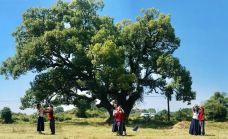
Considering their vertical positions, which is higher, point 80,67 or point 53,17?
point 53,17

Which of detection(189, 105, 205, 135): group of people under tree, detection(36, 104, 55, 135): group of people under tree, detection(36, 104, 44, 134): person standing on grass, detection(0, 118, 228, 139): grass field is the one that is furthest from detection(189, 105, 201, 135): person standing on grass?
detection(36, 104, 44, 134): person standing on grass

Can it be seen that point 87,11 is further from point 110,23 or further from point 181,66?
point 181,66

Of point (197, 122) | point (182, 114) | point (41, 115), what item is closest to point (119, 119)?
point (41, 115)

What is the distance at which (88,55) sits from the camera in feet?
179

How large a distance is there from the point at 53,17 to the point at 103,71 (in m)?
9.29

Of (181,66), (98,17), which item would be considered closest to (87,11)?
(98,17)

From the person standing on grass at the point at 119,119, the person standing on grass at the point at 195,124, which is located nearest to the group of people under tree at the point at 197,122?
the person standing on grass at the point at 195,124

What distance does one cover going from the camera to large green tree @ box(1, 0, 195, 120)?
181 feet

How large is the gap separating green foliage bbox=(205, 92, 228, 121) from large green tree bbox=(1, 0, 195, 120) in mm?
9906

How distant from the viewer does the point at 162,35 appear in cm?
5816

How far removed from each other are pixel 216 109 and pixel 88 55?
67.3 feet

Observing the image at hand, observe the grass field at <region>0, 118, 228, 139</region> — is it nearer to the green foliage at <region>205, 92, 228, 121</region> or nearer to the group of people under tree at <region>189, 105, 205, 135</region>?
the group of people under tree at <region>189, 105, 205, 135</region>

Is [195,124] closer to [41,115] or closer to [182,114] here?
[41,115]

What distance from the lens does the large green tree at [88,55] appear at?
55.2 meters
